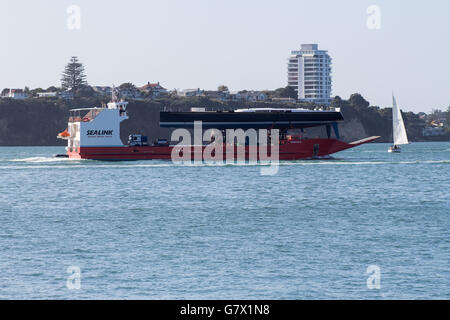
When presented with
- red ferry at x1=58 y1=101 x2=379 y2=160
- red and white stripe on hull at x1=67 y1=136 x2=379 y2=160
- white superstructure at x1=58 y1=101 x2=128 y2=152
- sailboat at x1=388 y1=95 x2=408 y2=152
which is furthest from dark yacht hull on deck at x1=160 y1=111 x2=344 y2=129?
sailboat at x1=388 y1=95 x2=408 y2=152

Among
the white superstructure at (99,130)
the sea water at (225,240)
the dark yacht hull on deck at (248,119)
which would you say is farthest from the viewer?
the dark yacht hull on deck at (248,119)

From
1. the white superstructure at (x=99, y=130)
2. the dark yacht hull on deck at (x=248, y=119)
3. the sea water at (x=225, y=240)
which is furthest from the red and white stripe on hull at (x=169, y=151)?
the sea water at (x=225, y=240)

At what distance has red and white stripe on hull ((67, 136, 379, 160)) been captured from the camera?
9575 centimetres

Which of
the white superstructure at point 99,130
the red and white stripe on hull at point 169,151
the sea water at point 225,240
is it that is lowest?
the sea water at point 225,240

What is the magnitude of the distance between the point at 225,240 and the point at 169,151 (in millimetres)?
65855

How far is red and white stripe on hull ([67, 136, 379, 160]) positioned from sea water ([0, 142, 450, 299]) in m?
27.9

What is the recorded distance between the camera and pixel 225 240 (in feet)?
106

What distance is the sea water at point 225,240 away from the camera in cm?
2252

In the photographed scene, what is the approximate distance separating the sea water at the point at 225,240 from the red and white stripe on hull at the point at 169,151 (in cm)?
2788

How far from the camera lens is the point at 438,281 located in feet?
75.5

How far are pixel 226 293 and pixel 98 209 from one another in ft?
86.2

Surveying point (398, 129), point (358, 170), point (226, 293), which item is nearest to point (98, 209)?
point (226, 293)

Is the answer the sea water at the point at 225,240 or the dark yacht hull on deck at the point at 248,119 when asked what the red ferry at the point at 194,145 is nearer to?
the dark yacht hull on deck at the point at 248,119

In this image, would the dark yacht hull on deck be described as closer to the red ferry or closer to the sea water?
the red ferry
